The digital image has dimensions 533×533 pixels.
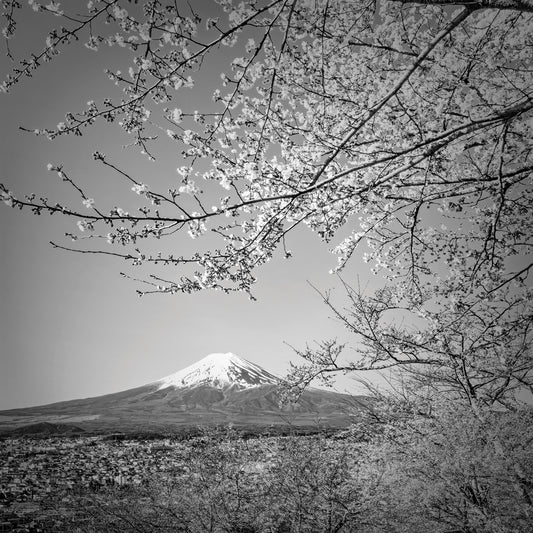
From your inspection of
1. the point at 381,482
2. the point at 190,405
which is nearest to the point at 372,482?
the point at 381,482

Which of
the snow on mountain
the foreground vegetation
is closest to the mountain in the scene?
the snow on mountain

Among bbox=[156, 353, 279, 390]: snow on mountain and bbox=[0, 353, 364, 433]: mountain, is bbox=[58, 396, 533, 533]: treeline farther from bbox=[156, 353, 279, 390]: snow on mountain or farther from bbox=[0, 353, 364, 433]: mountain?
bbox=[156, 353, 279, 390]: snow on mountain

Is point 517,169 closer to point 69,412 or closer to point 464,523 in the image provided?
point 464,523

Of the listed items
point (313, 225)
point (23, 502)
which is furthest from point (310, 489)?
point (23, 502)

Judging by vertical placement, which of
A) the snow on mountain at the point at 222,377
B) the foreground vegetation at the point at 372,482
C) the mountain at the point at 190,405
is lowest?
the mountain at the point at 190,405

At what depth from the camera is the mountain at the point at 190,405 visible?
343 ft

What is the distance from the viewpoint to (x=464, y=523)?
517 centimetres

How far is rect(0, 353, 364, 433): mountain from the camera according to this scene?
10443cm

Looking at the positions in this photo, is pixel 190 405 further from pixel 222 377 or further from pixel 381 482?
pixel 381 482

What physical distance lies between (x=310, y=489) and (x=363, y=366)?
5936mm

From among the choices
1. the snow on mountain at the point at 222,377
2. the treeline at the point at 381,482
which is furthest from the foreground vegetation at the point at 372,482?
the snow on mountain at the point at 222,377

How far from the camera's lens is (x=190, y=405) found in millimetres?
137250

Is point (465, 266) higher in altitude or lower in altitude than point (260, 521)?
higher

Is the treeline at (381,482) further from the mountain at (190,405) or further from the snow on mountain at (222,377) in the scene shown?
the snow on mountain at (222,377)
